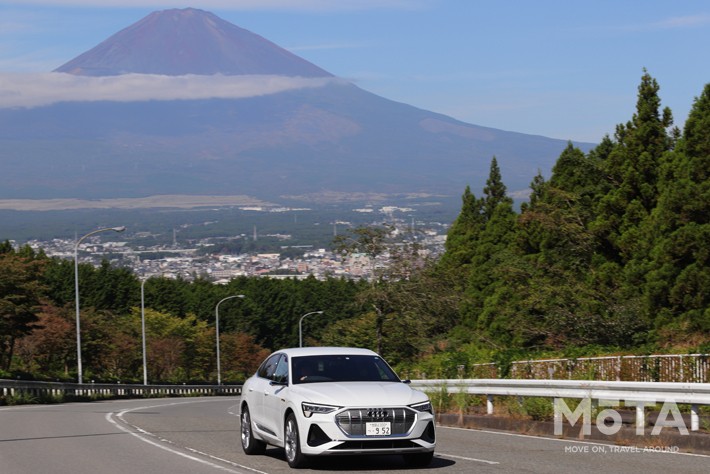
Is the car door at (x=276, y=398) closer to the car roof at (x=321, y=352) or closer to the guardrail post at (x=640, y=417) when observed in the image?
the car roof at (x=321, y=352)

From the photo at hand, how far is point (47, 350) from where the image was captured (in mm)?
81938

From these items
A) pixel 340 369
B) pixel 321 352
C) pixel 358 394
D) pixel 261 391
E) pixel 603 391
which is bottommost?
pixel 603 391

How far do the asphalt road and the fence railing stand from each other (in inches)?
109

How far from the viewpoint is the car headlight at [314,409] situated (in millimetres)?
13859

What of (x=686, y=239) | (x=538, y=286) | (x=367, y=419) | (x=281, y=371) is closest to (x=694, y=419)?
(x=367, y=419)

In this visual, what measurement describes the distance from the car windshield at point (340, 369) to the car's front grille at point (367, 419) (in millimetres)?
1284

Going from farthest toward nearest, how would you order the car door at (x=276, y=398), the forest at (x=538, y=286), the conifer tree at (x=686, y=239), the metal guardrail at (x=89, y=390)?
the metal guardrail at (x=89, y=390), the forest at (x=538, y=286), the conifer tree at (x=686, y=239), the car door at (x=276, y=398)

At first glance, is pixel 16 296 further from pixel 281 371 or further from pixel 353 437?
pixel 353 437

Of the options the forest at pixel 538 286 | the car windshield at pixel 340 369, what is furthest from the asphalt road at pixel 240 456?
the forest at pixel 538 286

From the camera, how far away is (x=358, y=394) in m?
14.1

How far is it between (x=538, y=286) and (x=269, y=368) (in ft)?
107

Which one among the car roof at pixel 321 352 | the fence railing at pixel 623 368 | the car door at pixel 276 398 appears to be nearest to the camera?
the car door at pixel 276 398

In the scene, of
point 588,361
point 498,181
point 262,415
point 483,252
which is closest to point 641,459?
point 262,415

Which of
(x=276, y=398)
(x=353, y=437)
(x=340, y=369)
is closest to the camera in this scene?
(x=353, y=437)
